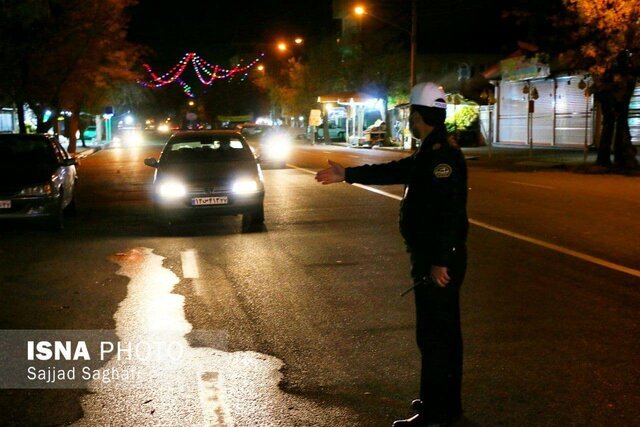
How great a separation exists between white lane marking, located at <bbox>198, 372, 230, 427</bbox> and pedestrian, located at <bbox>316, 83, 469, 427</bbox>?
1040mm

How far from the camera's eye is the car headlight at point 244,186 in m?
12.7

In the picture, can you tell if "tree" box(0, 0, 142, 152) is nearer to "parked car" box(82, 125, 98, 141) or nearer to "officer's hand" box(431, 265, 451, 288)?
"officer's hand" box(431, 265, 451, 288)

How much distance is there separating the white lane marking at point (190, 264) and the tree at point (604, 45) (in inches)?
649

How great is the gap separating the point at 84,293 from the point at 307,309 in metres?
2.42

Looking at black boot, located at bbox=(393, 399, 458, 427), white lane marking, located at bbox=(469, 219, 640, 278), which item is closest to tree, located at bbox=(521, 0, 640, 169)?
white lane marking, located at bbox=(469, 219, 640, 278)

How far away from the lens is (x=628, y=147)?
25562 millimetres

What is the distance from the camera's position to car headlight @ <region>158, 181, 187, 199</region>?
12578mm

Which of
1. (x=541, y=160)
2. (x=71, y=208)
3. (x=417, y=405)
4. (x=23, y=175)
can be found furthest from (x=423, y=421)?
(x=541, y=160)

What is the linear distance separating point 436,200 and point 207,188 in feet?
28.2

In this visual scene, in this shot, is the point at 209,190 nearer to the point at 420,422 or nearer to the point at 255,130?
the point at 420,422

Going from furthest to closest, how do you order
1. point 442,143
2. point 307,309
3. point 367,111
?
point 367,111 < point 307,309 < point 442,143

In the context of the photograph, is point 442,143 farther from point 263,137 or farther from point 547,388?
point 263,137

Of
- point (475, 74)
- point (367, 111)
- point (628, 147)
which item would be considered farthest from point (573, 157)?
point (367, 111)

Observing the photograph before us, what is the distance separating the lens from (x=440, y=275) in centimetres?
433
